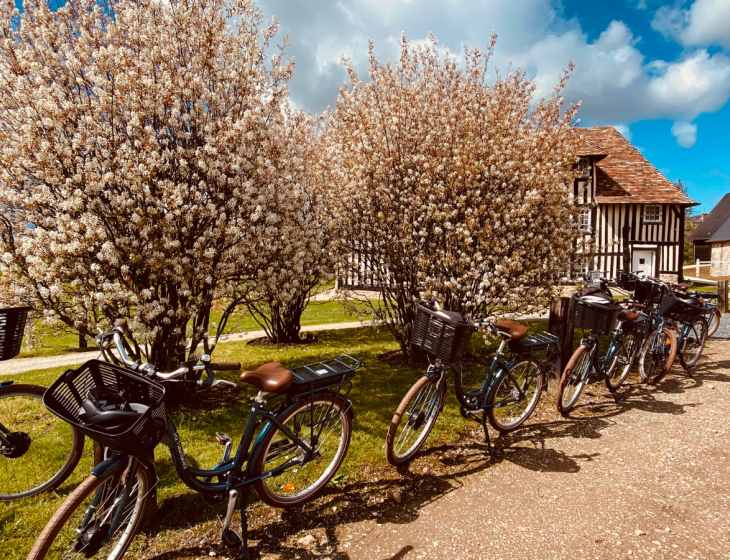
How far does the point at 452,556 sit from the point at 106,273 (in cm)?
405

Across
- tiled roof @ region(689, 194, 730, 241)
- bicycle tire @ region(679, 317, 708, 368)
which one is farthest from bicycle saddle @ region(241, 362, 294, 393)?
tiled roof @ region(689, 194, 730, 241)

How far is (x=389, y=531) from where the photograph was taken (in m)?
3.19

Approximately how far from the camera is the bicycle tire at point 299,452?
10.4 feet

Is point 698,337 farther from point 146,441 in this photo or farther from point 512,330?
point 146,441

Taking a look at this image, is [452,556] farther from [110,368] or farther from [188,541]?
[110,368]

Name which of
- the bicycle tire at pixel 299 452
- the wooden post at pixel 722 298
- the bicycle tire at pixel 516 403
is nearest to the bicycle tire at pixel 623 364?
the bicycle tire at pixel 516 403

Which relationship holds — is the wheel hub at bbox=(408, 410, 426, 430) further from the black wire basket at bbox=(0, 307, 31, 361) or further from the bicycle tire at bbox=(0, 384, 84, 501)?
the black wire basket at bbox=(0, 307, 31, 361)

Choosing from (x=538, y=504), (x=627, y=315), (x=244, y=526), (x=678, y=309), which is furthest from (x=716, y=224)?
(x=244, y=526)

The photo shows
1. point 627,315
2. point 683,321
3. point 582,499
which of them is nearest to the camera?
point 582,499

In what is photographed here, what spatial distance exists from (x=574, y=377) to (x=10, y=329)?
18.7ft

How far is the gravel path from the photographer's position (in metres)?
3.03

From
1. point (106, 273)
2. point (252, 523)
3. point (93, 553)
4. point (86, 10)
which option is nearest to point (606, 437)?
point (252, 523)

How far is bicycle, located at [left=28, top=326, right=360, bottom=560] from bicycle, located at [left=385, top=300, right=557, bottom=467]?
30.4 inches

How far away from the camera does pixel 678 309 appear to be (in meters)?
6.91
